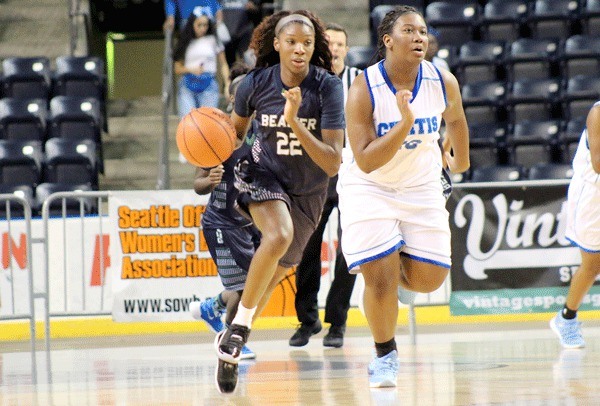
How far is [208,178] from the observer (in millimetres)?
7574

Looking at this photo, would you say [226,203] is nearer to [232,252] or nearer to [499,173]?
[232,252]

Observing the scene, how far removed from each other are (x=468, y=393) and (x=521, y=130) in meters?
7.99

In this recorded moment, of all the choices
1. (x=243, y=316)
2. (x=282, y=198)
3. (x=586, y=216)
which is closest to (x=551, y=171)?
(x=586, y=216)

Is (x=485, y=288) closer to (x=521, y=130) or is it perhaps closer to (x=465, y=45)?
(x=521, y=130)

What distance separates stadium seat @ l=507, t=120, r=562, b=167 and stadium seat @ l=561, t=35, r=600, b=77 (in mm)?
1000

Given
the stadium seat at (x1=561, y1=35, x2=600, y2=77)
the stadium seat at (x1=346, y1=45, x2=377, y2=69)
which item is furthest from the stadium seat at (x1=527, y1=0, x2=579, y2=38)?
the stadium seat at (x1=346, y1=45, x2=377, y2=69)

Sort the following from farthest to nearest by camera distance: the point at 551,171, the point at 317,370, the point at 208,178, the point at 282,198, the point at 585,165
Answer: the point at 551,171
the point at 585,165
the point at 208,178
the point at 317,370
the point at 282,198

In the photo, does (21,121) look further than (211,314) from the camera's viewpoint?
Yes

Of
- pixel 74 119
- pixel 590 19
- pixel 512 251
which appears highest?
pixel 590 19

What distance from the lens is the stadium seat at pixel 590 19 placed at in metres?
14.5

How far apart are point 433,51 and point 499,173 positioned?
12.4 ft

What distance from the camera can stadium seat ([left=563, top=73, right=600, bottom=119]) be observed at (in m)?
13.5

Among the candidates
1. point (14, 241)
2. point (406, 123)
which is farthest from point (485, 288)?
point (406, 123)

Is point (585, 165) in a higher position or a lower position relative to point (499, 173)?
higher
